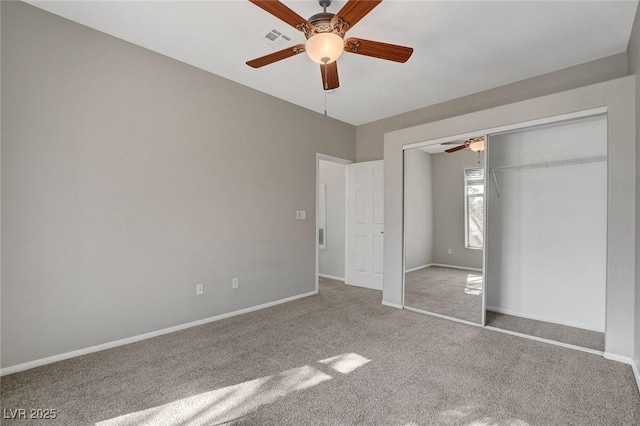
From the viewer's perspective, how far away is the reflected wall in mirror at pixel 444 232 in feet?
11.5

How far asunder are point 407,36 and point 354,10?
1.15 meters

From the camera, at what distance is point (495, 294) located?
147 inches

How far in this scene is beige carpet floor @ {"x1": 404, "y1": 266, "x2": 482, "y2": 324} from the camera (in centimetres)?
347

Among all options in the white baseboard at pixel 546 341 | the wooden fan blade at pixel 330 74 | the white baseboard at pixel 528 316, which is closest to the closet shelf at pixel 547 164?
the white baseboard at pixel 528 316

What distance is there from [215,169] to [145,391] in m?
2.24

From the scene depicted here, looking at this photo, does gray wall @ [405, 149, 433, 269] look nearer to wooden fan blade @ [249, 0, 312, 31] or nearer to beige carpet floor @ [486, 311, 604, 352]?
beige carpet floor @ [486, 311, 604, 352]

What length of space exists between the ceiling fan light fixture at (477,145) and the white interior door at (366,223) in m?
1.58

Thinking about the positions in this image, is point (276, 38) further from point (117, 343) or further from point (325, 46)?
point (117, 343)

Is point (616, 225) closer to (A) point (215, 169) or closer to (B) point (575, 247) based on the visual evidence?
(B) point (575, 247)

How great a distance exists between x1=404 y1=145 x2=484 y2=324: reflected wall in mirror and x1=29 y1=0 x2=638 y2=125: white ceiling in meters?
0.99

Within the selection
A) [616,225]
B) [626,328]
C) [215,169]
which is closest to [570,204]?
[616,225]

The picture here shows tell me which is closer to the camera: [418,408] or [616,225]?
[418,408]

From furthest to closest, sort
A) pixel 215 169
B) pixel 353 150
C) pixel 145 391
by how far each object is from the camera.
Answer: pixel 353 150, pixel 215 169, pixel 145 391

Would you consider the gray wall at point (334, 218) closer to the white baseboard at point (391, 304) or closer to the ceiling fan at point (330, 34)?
the white baseboard at point (391, 304)
